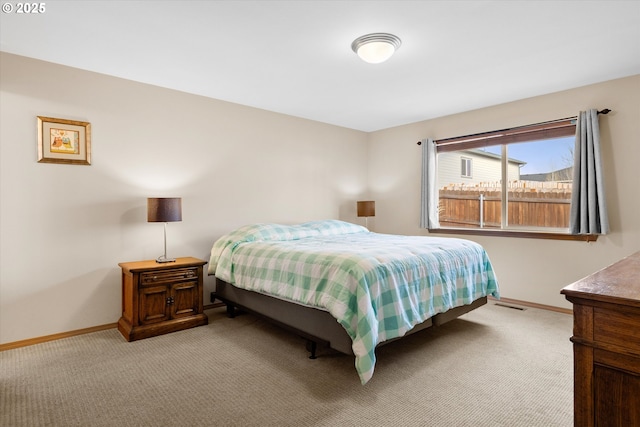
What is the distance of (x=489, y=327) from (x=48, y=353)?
388 cm

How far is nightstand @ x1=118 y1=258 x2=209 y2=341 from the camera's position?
3016 mm

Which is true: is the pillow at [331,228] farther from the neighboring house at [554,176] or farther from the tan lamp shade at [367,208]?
the neighboring house at [554,176]

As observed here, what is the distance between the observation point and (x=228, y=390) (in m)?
2.17

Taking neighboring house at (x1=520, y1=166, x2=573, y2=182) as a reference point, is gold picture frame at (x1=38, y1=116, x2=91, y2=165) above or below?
above

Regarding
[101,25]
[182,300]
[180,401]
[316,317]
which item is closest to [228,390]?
[180,401]

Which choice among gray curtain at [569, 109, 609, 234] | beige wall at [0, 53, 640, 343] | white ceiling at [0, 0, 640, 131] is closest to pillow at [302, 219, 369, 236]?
beige wall at [0, 53, 640, 343]

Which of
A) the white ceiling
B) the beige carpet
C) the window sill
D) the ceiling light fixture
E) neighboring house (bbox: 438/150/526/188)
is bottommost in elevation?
the beige carpet

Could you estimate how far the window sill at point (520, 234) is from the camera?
11.9 ft

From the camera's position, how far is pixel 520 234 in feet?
13.5

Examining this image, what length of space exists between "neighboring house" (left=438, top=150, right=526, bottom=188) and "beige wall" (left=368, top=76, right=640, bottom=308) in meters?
0.35

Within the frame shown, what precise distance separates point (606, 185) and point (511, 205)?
1.01 meters

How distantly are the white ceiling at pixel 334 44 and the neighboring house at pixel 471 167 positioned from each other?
864 millimetres

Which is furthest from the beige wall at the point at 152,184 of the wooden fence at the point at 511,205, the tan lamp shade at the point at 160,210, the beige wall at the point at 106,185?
the tan lamp shade at the point at 160,210

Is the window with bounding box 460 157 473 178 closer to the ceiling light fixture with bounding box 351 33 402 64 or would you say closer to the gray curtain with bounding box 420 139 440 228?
the gray curtain with bounding box 420 139 440 228
